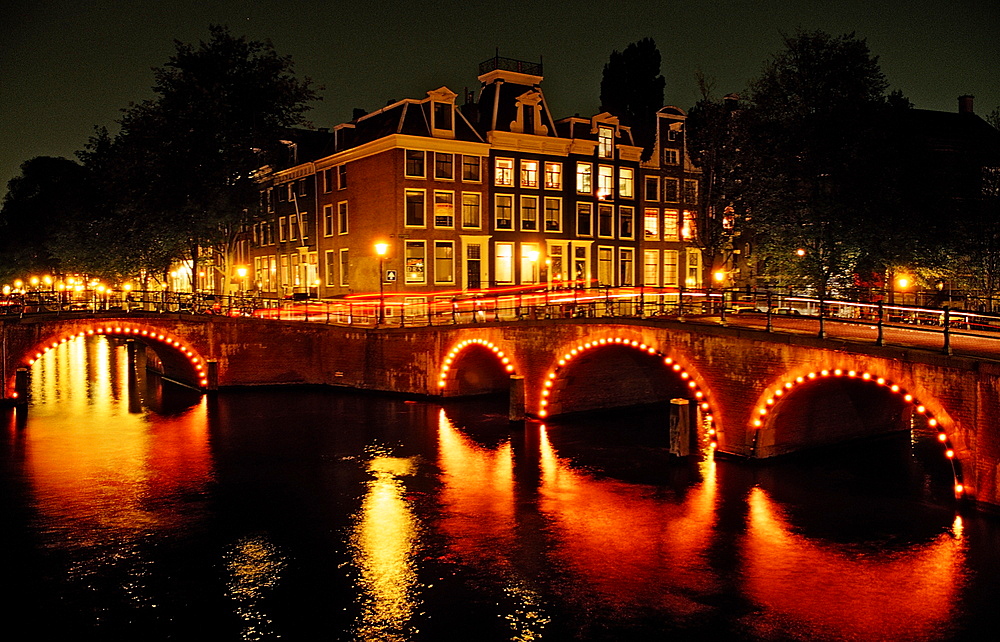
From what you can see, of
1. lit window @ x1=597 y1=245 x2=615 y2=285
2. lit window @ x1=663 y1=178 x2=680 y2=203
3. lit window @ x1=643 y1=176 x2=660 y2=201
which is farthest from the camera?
lit window @ x1=663 y1=178 x2=680 y2=203

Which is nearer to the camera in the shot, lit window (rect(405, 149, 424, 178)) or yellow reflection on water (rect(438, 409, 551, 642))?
yellow reflection on water (rect(438, 409, 551, 642))

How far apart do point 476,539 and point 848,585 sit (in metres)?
7.73

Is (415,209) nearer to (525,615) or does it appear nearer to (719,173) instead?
(719,173)

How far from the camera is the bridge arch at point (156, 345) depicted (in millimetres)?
36031

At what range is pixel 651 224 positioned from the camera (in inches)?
2226

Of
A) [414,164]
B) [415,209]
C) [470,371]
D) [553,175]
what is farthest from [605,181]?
[470,371]

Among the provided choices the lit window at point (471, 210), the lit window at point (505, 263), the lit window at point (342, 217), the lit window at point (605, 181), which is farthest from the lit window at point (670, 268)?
the lit window at point (342, 217)

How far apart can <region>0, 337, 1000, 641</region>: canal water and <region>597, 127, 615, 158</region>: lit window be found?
86.5ft

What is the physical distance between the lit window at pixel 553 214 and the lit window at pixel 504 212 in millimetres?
→ 2391

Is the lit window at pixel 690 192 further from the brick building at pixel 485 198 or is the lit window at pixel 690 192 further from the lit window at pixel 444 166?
the lit window at pixel 444 166

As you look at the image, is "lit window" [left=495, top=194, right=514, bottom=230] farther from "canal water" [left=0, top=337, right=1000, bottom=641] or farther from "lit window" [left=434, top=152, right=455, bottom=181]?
→ "canal water" [left=0, top=337, right=1000, bottom=641]

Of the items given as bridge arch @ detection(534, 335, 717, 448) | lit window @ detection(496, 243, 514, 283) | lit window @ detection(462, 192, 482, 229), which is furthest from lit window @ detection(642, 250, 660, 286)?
bridge arch @ detection(534, 335, 717, 448)

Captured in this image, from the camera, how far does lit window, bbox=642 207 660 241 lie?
56250 mm

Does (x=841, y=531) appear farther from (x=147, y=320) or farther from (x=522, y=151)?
(x=522, y=151)
